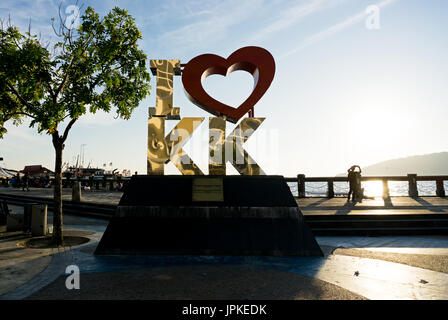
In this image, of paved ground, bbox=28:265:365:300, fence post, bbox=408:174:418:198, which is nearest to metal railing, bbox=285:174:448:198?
fence post, bbox=408:174:418:198

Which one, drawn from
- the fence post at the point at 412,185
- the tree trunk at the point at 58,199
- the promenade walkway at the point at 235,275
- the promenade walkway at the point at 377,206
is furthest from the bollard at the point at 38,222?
the fence post at the point at 412,185

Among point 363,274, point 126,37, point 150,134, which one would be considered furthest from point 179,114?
point 363,274

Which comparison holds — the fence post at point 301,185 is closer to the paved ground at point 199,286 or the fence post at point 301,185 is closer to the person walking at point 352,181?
the person walking at point 352,181

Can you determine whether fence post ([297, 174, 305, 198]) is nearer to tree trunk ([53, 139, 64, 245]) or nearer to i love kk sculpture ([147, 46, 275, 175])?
i love kk sculpture ([147, 46, 275, 175])

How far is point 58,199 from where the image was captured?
8367mm

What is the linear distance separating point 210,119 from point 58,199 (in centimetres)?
541

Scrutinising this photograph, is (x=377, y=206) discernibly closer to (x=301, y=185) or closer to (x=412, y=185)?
(x=301, y=185)

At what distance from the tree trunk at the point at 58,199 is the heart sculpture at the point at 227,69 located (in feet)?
14.8

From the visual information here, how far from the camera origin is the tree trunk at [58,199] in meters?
8.11

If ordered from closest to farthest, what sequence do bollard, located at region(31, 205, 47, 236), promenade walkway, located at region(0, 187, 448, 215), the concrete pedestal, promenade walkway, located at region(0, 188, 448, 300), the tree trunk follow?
1. promenade walkway, located at region(0, 188, 448, 300)
2. the concrete pedestal
3. the tree trunk
4. bollard, located at region(31, 205, 47, 236)
5. promenade walkway, located at region(0, 187, 448, 215)

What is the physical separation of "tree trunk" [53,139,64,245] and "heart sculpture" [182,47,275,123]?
4.52 m

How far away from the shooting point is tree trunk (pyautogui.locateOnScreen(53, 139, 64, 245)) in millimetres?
8109

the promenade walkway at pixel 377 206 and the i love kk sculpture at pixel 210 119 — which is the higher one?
the i love kk sculpture at pixel 210 119

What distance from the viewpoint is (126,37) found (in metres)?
8.55
